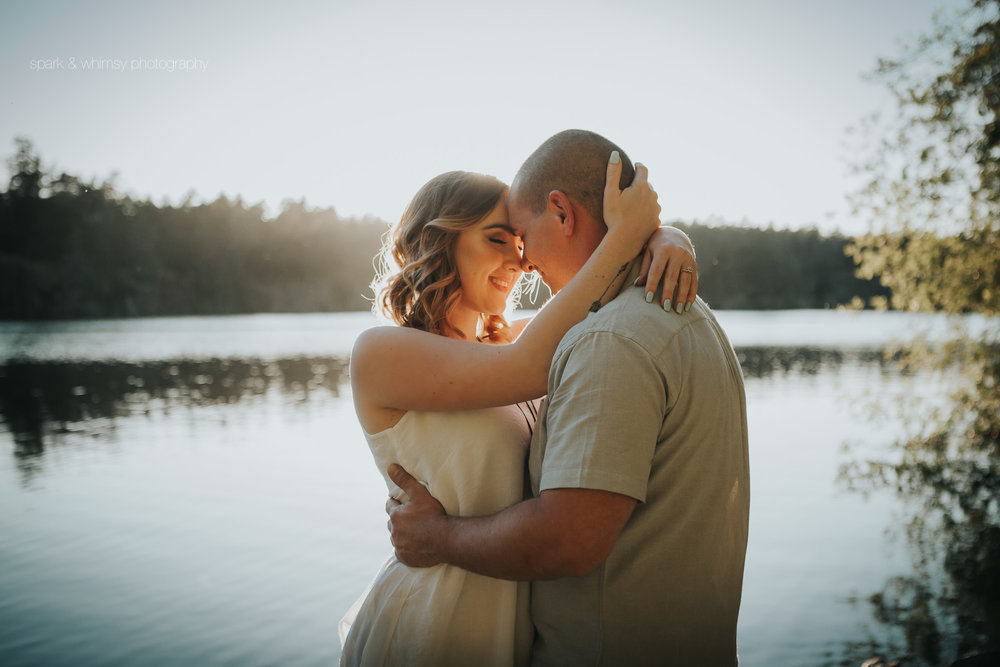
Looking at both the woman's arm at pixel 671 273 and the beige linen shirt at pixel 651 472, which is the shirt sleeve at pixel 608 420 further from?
the woman's arm at pixel 671 273

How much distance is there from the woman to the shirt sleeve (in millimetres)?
458

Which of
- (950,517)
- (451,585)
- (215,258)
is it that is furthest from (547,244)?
(215,258)

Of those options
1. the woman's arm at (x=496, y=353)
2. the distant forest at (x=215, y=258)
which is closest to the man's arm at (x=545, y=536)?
the woman's arm at (x=496, y=353)

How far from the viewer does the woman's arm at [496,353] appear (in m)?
2.17

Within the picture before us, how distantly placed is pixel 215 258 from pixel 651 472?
91.3 m

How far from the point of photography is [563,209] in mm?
2266

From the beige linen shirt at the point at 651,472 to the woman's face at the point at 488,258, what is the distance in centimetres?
98

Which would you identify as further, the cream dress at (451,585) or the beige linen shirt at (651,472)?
the cream dress at (451,585)

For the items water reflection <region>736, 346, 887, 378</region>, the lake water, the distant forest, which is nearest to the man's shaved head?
the lake water

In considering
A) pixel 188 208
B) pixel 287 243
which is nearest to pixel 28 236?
pixel 188 208

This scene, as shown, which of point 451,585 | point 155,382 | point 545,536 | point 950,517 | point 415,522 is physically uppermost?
point 545,536

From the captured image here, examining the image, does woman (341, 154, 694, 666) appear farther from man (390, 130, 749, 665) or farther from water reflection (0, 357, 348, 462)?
water reflection (0, 357, 348, 462)

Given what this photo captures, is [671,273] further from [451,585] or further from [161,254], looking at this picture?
[161,254]

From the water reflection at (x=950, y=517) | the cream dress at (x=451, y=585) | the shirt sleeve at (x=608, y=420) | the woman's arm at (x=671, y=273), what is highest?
the woman's arm at (x=671, y=273)
